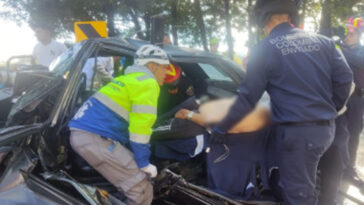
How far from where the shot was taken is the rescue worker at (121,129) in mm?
1937

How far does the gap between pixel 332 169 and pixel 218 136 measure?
1.30 m

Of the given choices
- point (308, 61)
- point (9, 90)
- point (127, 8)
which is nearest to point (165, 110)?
point (308, 61)

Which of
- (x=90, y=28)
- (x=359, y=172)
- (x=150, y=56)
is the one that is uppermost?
(x=90, y=28)

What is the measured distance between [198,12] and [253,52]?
942 cm

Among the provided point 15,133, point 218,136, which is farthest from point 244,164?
point 15,133

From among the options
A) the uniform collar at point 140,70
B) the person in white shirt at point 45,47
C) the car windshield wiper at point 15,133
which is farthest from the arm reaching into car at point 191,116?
the person in white shirt at point 45,47

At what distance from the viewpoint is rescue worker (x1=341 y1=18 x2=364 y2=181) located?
11.0 feet

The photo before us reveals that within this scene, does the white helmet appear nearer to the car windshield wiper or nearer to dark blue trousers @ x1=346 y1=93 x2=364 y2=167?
the car windshield wiper

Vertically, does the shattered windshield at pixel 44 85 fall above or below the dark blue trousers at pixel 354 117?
above

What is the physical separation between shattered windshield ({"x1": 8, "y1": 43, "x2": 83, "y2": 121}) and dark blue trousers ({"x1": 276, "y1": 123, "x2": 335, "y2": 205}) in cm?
159

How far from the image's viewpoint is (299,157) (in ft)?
6.32

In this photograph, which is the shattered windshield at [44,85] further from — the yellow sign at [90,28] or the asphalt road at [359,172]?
the asphalt road at [359,172]

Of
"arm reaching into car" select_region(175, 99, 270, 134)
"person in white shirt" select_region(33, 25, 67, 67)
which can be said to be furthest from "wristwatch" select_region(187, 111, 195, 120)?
"person in white shirt" select_region(33, 25, 67, 67)

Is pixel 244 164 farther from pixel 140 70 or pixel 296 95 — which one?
pixel 140 70
